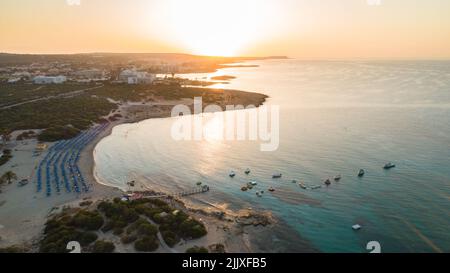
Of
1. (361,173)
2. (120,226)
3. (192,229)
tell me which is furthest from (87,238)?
(361,173)

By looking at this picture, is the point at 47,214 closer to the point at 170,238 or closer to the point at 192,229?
the point at 170,238

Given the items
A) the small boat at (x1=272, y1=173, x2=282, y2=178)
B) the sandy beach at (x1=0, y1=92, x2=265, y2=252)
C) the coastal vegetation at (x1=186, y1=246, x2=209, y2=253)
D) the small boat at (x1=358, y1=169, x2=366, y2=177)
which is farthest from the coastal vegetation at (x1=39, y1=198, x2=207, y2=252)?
the small boat at (x1=358, y1=169, x2=366, y2=177)

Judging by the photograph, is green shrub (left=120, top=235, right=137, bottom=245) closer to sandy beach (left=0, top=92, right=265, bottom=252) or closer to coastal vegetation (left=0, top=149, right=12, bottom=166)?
sandy beach (left=0, top=92, right=265, bottom=252)

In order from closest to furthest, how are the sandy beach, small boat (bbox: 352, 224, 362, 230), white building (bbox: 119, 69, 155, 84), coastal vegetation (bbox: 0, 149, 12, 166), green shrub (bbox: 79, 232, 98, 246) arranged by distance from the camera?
green shrub (bbox: 79, 232, 98, 246) → the sandy beach → small boat (bbox: 352, 224, 362, 230) → coastal vegetation (bbox: 0, 149, 12, 166) → white building (bbox: 119, 69, 155, 84)

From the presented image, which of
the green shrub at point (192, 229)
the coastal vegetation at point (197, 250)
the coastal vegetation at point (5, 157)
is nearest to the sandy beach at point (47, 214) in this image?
the green shrub at point (192, 229)

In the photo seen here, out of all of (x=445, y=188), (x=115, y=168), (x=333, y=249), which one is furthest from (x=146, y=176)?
(x=445, y=188)
